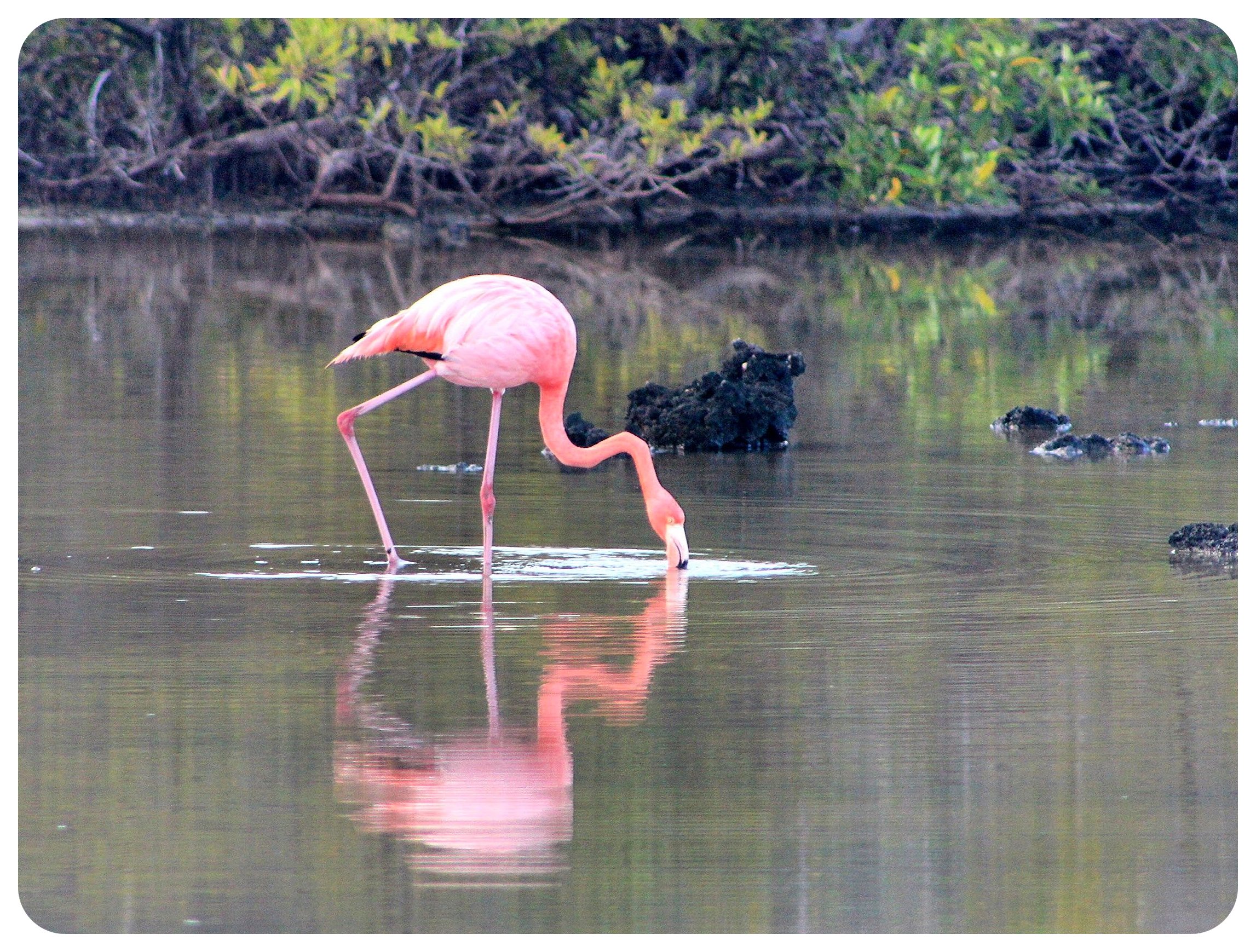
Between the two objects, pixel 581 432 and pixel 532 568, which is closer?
pixel 532 568

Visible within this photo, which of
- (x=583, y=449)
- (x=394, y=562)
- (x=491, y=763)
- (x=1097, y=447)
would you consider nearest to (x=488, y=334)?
(x=583, y=449)

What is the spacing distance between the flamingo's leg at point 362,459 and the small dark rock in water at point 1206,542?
274cm

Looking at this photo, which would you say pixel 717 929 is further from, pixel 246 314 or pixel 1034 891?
pixel 246 314

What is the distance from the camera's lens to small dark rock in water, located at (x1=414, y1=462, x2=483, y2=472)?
9.74 meters

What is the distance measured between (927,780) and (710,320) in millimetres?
11245

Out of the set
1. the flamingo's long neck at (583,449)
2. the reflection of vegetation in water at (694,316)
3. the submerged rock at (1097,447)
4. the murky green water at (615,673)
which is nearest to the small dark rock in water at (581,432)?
the murky green water at (615,673)

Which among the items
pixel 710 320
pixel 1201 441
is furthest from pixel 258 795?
pixel 710 320

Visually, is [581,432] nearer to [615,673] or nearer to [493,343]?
[493,343]

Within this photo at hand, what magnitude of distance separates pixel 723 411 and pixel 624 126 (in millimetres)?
10921

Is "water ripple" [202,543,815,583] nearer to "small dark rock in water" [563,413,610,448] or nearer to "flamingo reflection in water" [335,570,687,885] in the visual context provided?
"flamingo reflection in water" [335,570,687,885]

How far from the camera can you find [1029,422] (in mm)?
11156

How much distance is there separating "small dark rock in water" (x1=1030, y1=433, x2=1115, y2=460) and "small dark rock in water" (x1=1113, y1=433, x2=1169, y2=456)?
0.03 metres

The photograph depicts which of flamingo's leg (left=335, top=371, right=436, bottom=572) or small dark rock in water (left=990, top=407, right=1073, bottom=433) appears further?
small dark rock in water (left=990, top=407, right=1073, bottom=433)

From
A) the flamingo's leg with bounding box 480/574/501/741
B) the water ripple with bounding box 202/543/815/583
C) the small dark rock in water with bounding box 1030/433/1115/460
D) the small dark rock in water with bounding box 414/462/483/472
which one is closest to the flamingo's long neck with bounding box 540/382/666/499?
the water ripple with bounding box 202/543/815/583
